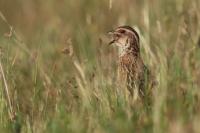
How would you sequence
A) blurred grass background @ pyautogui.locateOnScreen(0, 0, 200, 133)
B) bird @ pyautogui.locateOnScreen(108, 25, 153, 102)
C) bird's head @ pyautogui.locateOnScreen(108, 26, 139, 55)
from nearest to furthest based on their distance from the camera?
1. blurred grass background @ pyautogui.locateOnScreen(0, 0, 200, 133)
2. bird @ pyautogui.locateOnScreen(108, 25, 153, 102)
3. bird's head @ pyautogui.locateOnScreen(108, 26, 139, 55)

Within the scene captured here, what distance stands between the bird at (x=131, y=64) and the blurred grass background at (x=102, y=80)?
10 centimetres

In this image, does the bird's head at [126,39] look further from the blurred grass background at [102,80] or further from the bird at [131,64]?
the blurred grass background at [102,80]

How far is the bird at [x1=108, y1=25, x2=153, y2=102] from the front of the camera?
754cm

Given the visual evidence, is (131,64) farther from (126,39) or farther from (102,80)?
(102,80)

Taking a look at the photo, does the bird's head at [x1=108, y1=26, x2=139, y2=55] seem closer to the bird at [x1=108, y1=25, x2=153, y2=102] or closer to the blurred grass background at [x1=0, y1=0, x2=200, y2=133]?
the bird at [x1=108, y1=25, x2=153, y2=102]

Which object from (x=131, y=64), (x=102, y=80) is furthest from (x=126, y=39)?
(x=102, y=80)

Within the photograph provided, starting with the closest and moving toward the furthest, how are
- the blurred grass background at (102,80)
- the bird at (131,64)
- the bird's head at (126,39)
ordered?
the blurred grass background at (102,80), the bird at (131,64), the bird's head at (126,39)

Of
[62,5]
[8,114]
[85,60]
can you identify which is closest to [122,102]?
[8,114]

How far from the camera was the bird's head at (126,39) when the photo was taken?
8906mm

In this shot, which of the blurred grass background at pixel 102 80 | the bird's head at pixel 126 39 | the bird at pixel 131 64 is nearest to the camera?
the blurred grass background at pixel 102 80

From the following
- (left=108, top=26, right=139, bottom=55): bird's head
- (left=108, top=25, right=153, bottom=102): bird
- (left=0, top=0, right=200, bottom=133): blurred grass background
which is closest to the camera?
(left=0, top=0, right=200, bottom=133): blurred grass background

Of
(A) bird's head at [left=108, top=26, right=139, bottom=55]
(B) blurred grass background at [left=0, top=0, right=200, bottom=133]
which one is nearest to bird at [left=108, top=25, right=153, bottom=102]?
(A) bird's head at [left=108, top=26, right=139, bottom=55]

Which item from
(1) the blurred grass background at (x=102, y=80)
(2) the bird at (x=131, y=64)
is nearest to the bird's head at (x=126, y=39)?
(2) the bird at (x=131, y=64)

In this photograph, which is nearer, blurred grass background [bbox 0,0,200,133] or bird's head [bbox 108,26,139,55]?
blurred grass background [bbox 0,0,200,133]
